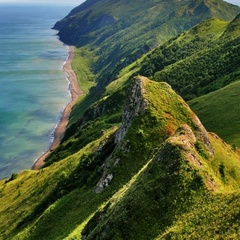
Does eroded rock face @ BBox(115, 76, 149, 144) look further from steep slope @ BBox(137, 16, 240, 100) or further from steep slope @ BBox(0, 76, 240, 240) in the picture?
steep slope @ BBox(137, 16, 240, 100)

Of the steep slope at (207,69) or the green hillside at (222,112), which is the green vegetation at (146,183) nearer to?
the green hillside at (222,112)

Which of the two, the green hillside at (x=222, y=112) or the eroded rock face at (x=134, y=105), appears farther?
the green hillside at (x=222, y=112)

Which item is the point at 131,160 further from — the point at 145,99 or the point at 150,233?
the point at 150,233

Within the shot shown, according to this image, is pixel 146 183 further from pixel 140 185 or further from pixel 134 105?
pixel 134 105

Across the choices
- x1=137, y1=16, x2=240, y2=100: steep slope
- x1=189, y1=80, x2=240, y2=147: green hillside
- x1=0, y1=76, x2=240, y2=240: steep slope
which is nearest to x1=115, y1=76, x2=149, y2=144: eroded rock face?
x1=0, y1=76, x2=240, y2=240: steep slope

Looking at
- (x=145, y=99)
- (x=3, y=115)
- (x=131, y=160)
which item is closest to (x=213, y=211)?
(x=131, y=160)

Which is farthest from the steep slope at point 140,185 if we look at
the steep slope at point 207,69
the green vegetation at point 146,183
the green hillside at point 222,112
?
the steep slope at point 207,69

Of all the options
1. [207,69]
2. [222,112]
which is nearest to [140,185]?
[222,112]
